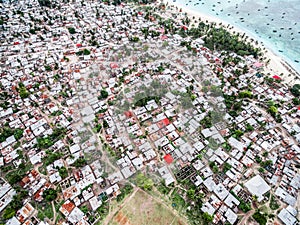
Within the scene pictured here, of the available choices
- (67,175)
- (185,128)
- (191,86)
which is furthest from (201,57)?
(67,175)

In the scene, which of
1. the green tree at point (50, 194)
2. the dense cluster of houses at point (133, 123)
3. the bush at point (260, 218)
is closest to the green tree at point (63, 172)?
the dense cluster of houses at point (133, 123)

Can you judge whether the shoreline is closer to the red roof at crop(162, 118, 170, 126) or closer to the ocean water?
the ocean water

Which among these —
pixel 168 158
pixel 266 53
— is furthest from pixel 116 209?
pixel 266 53

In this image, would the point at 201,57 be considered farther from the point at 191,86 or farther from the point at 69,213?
the point at 69,213

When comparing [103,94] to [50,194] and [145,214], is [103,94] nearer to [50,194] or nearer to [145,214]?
[50,194]

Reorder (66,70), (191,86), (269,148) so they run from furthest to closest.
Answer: (66,70)
(191,86)
(269,148)

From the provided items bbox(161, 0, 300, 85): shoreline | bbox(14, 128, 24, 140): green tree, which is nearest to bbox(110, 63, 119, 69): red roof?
bbox(14, 128, 24, 140): green tree
